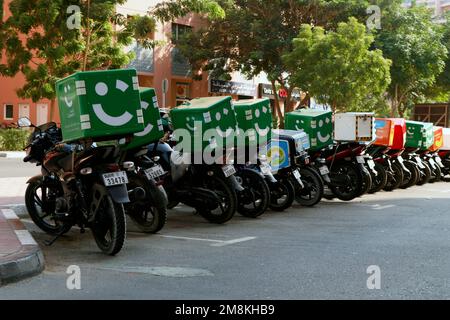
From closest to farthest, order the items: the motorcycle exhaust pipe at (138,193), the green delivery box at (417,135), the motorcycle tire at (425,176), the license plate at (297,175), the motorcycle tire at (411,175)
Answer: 1. the motorcycle exhaust pipe at (138,193)
2. the license plate at (297,175)
3. the motorcycle tire at (411,175)
4. the green delivery box at (417,135)
5. the motorcycle tire at (425,176)

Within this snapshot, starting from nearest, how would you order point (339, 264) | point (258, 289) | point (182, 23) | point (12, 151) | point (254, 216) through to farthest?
point (258, 289) < point (339, 264) < point (254, 216) < point (12, 151) < point (182, 23)

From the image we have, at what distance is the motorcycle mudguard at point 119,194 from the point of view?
21.1ft

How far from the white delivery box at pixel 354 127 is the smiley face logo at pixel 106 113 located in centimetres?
582

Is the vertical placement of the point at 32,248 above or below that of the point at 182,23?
below

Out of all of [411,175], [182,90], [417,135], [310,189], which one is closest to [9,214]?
[310,189]

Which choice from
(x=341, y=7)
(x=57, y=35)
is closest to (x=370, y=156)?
(x=57, y=35)

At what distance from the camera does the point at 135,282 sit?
550 cm

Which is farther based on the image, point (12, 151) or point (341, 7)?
point (341, 7)

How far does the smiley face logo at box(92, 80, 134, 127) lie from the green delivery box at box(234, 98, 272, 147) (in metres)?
2.91

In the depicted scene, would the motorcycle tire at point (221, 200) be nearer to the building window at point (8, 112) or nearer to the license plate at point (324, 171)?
the license plate at point (324, 171)

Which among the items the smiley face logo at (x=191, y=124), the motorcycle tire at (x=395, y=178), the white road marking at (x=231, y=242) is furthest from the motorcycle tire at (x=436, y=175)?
the white road marking at (x=231, y=242)

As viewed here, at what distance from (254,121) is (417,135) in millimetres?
6530

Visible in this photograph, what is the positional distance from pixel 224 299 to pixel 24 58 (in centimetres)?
2068

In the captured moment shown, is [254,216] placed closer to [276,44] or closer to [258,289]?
[258,289]
